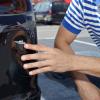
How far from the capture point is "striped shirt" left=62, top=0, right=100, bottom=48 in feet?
9.38

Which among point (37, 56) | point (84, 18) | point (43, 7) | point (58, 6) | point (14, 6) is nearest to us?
point (37, 56)

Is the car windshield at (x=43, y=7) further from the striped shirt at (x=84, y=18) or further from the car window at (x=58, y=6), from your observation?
the striped shirt at (x=84, y=18)

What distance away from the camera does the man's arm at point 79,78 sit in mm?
3080

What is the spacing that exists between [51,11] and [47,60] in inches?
959

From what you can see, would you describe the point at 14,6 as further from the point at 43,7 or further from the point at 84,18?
the point at 43,7

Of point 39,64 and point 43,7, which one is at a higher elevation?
point 39,64

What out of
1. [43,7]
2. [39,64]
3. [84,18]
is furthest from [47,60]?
[43,7]

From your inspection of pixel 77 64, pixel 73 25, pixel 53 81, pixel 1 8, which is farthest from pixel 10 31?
pixel 53 81

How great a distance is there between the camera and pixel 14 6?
332 centimetres

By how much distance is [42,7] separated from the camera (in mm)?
28047

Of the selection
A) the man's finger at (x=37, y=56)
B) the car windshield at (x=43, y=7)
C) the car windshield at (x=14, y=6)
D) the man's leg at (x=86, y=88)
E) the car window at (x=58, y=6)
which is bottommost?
the car windshield at (x=43, y=7)

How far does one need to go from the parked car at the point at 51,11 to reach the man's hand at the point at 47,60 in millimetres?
23631

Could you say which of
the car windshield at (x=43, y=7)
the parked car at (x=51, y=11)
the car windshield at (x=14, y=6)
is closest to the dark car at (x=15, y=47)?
the car windshield at (x=14, y=6)

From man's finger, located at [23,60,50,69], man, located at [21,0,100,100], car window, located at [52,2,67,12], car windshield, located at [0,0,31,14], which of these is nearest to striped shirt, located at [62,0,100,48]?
man, located at [21,0,100,100]
